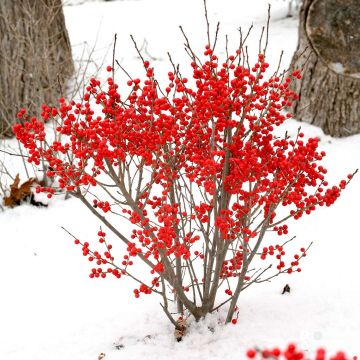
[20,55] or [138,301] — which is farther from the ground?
[20,55]

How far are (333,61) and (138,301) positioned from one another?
3338mm

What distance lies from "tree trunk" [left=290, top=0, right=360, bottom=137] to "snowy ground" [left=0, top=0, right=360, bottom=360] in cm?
25

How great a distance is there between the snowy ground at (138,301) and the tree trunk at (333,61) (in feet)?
0.81

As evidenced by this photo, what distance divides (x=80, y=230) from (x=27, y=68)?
2780 millimetres

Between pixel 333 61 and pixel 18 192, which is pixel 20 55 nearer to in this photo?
pixel 18 192

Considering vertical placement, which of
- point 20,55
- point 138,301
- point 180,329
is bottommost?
point 138,301

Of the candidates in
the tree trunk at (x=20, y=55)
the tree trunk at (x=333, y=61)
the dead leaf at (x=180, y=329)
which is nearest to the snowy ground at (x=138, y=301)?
the dead leaf at (x=180, y=329)

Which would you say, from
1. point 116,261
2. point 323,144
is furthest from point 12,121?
point 323,144

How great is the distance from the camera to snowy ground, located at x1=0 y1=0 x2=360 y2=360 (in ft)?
10.2

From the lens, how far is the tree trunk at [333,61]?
16.8 ft

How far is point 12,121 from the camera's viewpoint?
5984mm

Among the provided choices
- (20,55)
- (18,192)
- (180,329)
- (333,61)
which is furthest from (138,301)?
(20,55)

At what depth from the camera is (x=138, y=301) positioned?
3.80 metres

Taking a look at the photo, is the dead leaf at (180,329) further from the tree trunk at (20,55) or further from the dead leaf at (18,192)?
the tree trunk at (20,55)
